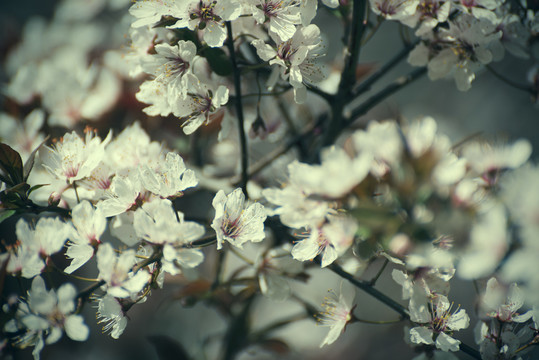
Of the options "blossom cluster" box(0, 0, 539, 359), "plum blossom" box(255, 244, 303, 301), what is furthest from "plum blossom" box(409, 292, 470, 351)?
"plum blossom" box(255, 244, 303, 301)

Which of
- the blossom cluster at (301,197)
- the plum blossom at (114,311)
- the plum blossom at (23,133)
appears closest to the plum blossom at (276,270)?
the blossom cluster at (301,197)

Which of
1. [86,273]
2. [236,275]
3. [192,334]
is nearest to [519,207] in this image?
[236,275]

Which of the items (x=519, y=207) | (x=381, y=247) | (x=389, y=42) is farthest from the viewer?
(x=389, y=42)

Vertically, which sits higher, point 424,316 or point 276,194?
point 276,194

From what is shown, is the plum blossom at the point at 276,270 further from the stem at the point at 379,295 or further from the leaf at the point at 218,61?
the leaf at the point at 218,61

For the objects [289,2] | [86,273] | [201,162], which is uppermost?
[289,2]

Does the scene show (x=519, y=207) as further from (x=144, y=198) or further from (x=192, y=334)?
(x=192, y=334)
